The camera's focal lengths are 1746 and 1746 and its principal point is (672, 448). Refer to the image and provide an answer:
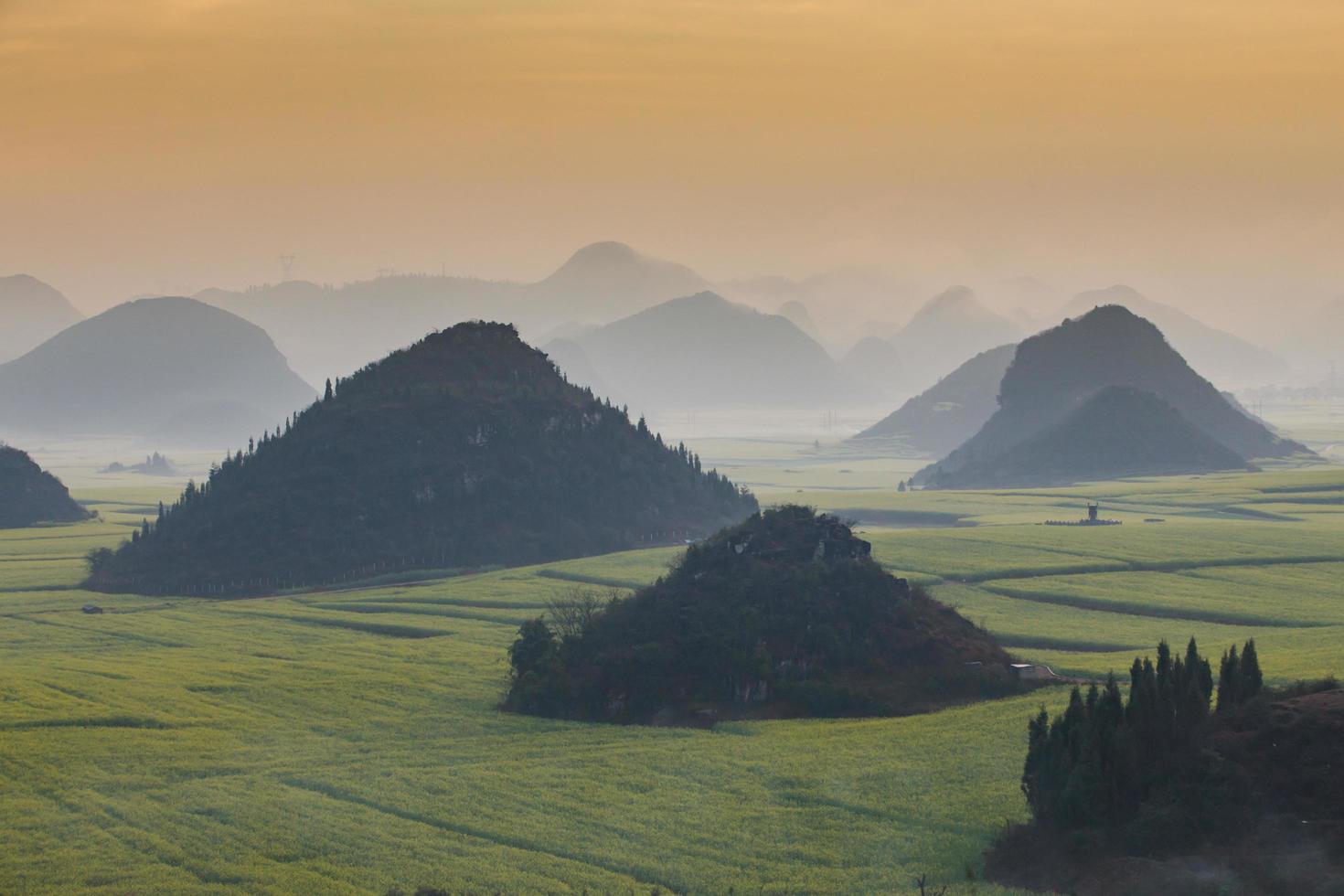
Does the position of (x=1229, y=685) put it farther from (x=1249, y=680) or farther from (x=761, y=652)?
(x=761, y=652)

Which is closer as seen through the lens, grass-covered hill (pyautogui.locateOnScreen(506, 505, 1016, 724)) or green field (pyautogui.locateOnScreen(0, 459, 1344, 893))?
green field (pyautogui.locateOnScreen(0, 459, 1344, 893))

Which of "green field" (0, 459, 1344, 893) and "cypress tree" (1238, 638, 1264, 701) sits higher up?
"cypress tree" (1238, 638, 1264, 701)

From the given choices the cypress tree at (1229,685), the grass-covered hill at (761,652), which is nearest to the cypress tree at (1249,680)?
the cypress tree at (1229,685)

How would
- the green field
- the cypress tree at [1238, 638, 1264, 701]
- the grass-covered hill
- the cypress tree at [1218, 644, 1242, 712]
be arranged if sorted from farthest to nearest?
the grass-covered hill → the cypress tree at [1238, 638, 1264, 701] → the cypress tree at [1218, 644, 1242, 712] → the green field

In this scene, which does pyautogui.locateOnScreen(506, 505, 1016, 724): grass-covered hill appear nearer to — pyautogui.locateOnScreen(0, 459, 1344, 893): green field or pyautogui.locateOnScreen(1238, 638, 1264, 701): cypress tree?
pyautogui.locateOnScreen(0, 459, 1344, 893): green field

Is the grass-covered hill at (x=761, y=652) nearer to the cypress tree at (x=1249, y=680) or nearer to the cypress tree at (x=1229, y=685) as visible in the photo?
the cypress tree at (x=1229, y=685)

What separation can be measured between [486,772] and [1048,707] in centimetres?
2915

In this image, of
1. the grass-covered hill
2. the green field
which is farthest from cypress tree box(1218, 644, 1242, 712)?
the grass-covered hill

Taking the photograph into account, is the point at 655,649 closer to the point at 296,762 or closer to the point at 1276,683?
the point at 296,762

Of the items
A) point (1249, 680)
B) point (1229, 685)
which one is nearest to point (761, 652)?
point (1229, 685)

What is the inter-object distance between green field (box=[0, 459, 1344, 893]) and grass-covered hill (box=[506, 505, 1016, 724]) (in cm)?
460

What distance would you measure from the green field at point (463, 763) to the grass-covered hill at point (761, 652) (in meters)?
4.60

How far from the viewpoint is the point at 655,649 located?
341 ft

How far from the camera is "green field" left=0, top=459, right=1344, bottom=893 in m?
66.2
